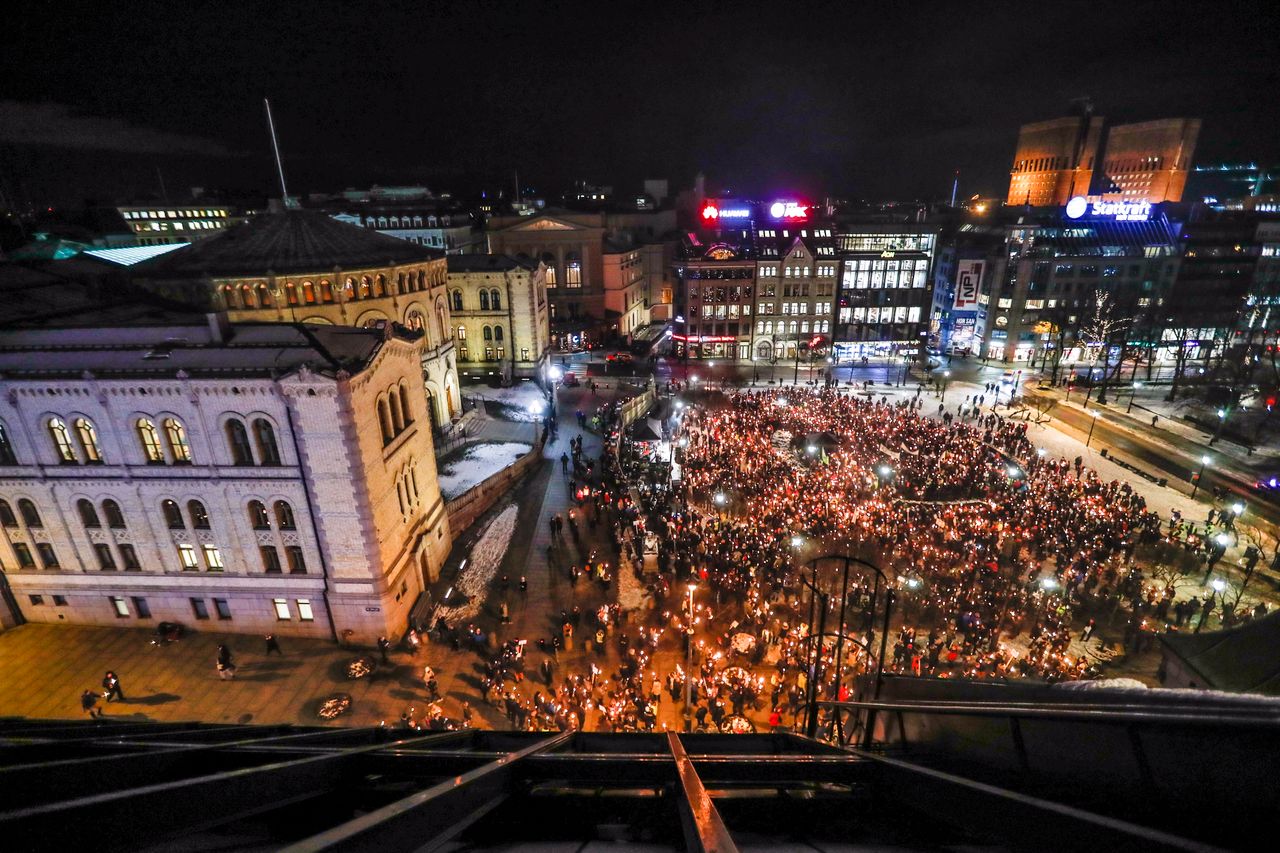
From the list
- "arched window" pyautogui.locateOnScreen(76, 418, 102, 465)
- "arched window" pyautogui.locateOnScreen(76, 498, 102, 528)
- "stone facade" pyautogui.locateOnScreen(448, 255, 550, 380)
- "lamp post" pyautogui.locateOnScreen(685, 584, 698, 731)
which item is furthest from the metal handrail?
"stone facade" pyautogui.locateOnScreen(448, 255, 550, 380)

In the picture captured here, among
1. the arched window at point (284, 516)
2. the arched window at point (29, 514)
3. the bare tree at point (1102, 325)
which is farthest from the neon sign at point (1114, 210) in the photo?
the arched window at point (29, 514)

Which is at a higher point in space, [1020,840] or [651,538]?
[1020,840]

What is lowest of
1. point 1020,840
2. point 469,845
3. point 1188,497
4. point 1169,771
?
point 1188,497

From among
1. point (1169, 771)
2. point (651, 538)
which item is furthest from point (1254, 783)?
point (651, 538)

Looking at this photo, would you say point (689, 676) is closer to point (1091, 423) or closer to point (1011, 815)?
point (1011, 815)

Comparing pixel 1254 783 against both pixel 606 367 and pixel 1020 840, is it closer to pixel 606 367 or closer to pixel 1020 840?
pixel 1020 840

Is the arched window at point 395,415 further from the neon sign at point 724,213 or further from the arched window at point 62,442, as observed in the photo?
the neon sign at point 724,213

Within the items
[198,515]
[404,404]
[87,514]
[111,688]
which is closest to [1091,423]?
[404,404]
